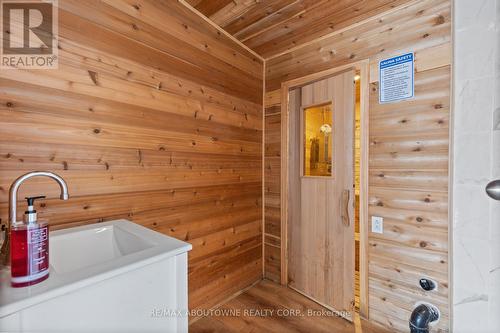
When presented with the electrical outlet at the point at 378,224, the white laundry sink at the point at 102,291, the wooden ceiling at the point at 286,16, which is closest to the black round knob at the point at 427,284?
the electrical outlet at the point at 378,224

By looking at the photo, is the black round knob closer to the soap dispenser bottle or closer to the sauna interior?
the sauna interior

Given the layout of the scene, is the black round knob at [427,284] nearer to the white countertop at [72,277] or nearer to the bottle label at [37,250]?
the white countertop at [72,277]

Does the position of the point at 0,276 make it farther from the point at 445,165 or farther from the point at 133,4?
the point at 445,165

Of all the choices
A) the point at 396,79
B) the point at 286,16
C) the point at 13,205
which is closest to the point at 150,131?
the point at 13,205

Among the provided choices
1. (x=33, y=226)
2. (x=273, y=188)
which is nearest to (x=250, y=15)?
(x=273, y=188)

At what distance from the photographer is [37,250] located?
2.07ft

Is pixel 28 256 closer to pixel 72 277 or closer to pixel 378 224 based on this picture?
pixel 72 277

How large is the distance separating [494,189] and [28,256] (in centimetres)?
117

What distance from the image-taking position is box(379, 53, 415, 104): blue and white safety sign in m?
1.61

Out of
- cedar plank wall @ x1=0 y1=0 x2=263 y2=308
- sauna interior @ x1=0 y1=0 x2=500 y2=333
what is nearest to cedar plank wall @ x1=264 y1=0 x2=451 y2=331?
sauna interior @ x1=0 y1=0 x2=500 y2=333

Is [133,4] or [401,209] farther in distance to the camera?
[401,209]

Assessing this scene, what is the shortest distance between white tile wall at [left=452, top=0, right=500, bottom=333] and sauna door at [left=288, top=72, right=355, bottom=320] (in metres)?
1.28

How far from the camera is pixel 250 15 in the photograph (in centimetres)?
185

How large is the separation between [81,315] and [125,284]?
12 cm
